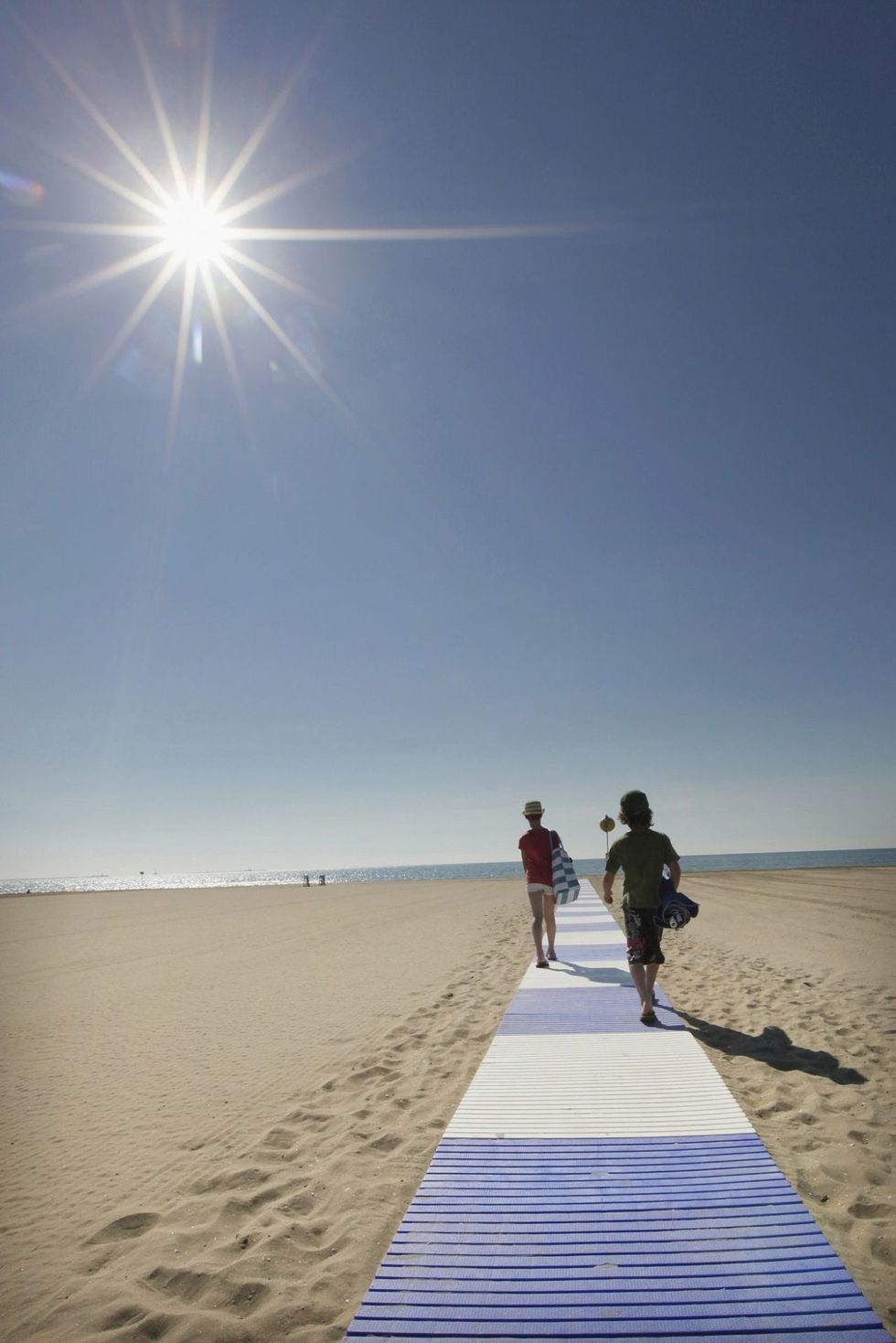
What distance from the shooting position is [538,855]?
809cm

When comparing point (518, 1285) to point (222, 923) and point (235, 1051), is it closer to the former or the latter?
point (235, 1051)

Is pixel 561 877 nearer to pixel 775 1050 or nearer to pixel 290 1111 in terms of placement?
pixel 775 1050

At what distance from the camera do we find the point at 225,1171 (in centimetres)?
397

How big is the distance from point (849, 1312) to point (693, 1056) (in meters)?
2.75

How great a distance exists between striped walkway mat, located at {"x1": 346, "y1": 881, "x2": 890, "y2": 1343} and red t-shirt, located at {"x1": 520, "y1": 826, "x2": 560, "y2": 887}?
3449 mm

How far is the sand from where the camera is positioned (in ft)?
9.37

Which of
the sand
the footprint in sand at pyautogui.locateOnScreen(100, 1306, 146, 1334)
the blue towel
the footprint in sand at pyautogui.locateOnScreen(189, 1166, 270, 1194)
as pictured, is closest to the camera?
the footprint in sand at pyautogui.locateOnScreen(100, 1306, 146, 1334)

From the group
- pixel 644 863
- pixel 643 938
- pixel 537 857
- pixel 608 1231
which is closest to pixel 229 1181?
pixel 608 1231

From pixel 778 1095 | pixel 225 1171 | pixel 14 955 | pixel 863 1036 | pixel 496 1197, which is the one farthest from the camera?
pixel 14 955

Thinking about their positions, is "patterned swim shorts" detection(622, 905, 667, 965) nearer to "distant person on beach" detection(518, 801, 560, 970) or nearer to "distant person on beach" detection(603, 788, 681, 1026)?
"distant person on beach" detection(603, 788, 681, 1026)

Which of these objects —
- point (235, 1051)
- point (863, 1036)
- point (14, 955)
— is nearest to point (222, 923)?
point (14, 955)

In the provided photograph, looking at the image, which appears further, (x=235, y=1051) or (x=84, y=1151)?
(x=235, y=1051)

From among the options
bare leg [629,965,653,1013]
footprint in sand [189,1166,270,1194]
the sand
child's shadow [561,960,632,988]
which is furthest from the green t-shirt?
footprint in sand [189,1166,270,1194]

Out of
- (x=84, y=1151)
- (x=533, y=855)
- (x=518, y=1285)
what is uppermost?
(x=533, y=855)
